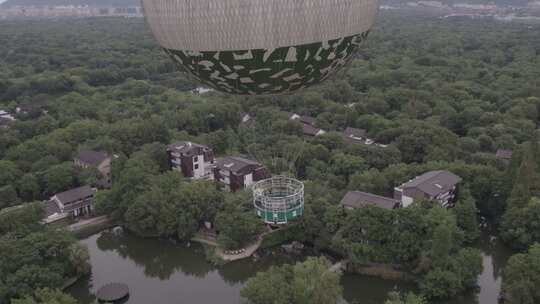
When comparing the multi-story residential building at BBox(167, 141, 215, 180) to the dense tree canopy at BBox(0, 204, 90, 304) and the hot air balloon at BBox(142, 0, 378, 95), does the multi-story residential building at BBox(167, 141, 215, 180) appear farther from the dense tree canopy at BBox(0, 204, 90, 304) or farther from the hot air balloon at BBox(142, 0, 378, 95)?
the hot air balloon at BBox(142, 0, 378, 95)

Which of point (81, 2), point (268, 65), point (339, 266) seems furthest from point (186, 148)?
point (81, 2)

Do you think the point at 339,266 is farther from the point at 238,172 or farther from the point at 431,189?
the point at 238,172

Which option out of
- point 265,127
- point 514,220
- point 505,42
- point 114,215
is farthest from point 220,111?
point 505,42

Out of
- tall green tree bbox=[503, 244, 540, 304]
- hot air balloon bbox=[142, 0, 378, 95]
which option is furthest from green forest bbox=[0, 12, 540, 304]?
hot air balloon bbox=[142, 0, 378, 95]

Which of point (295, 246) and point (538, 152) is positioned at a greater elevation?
point (538, 152)

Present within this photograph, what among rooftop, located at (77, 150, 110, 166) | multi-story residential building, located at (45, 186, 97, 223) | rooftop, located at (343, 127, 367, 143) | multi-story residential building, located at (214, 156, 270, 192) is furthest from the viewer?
rooftop, located at (343, 127, 367, 143)

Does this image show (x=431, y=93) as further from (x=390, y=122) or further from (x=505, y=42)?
(x=505, y=42)

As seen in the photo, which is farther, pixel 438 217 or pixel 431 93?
pixel 431 93
